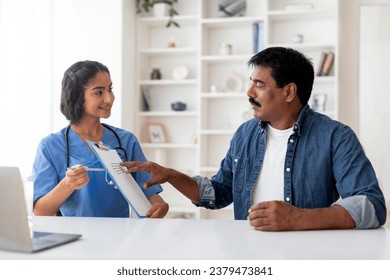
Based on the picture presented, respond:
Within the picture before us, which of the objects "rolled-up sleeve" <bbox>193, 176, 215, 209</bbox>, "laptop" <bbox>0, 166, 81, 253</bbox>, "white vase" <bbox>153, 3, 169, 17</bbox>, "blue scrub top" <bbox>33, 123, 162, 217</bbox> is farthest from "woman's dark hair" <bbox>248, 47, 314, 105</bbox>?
"white vase" <bbox>153, 3, 169, 17</bbox>

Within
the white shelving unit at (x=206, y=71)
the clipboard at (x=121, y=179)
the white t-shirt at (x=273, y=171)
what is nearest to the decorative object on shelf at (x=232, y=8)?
the white shelving unit at (x=206, y=71)

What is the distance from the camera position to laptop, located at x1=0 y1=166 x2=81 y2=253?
1239 mm

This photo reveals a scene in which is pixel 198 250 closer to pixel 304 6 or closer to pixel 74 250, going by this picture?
pixel 74 250

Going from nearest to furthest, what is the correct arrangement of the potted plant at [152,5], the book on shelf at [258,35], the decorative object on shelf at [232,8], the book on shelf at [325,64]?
the book on shelf at [325,64]
the book on shelf at [258,35]
the decorative object on shelf at [232,8]
the potted plant at [152,5]

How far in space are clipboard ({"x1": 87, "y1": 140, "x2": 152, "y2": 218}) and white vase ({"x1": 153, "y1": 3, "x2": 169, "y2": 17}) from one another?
2940 mm

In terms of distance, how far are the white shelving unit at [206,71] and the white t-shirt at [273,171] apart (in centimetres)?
215

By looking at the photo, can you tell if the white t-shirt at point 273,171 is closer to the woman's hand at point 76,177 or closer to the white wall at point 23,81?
the woman's hand at point 76,177

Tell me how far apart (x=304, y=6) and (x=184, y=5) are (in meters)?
1.11

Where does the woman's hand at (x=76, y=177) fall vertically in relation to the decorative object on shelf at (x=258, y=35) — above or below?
below

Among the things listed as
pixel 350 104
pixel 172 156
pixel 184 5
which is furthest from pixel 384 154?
pixel 184 5

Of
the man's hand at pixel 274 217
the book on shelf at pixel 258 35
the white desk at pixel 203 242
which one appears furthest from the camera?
the book on shelf at pixel 258 35

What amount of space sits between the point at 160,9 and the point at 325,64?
1.50 metres

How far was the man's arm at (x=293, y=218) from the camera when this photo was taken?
149 centimetres
